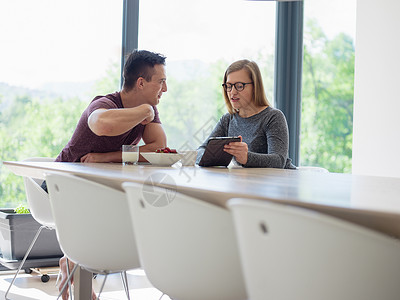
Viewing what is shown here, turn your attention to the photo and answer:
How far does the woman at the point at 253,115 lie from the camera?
287 centimetres

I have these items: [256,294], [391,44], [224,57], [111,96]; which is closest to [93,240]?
[256,294]

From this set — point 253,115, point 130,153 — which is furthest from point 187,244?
point 253,115

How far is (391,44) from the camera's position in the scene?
12.4ft

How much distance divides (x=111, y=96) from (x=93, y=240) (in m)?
1.29

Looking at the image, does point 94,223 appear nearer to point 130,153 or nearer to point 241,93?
point 130,153

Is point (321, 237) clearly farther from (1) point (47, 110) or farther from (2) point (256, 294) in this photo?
(1) point (47, 110)

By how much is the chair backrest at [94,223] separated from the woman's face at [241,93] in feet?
4.88

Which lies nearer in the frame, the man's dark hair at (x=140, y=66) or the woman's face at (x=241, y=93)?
the man's dark hair at (x=140, y=66)

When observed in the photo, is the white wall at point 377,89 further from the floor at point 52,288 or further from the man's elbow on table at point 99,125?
the man's elbow on table at point 99,125

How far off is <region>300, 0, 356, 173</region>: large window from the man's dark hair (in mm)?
2511

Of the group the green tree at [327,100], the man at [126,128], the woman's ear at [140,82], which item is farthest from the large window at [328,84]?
the woman's ear at [140,82]

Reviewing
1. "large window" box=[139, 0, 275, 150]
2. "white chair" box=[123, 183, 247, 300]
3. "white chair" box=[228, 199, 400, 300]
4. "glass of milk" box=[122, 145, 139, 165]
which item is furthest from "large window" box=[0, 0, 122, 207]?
"white chair" box=[228, 199, 400, 300]

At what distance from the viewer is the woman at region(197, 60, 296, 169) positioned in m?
2.87

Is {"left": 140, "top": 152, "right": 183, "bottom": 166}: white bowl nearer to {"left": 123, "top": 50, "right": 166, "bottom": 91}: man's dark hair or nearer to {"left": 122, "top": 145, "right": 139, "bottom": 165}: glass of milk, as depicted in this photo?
{"left": 122, "top": 145, "right": 139, "bottom": 165}: glass of milk
